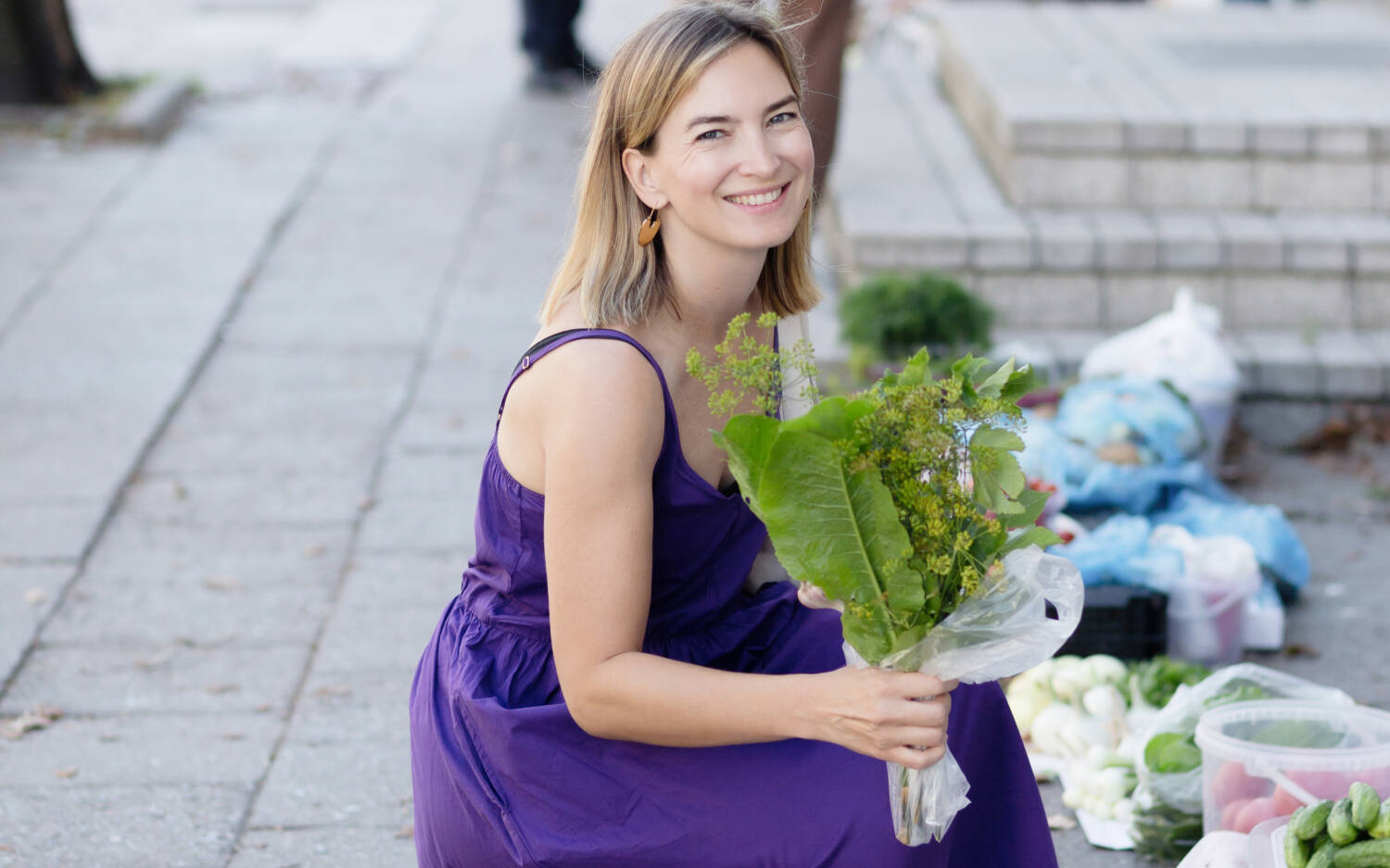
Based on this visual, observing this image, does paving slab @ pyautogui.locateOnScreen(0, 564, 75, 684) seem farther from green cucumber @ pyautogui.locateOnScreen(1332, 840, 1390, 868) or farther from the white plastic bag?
the white plastic bag

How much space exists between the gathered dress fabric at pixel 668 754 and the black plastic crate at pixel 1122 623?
1254 mm

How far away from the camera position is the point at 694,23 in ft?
7.38

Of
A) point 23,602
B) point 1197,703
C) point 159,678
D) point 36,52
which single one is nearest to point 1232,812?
point 1197,703

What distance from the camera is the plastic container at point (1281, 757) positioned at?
2.59m

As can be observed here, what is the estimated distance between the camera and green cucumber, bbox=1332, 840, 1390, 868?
7.23ft

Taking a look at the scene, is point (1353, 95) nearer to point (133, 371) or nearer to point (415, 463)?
point (415, 463)

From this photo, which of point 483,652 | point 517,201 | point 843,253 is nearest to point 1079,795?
point 483,652

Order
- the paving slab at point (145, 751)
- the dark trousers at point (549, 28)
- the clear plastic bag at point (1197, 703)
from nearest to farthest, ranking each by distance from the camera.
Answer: the clear plastic bag at point (1197, 703) → the paving slab at point (145, 751) → the dark trousers at point (549, 28)

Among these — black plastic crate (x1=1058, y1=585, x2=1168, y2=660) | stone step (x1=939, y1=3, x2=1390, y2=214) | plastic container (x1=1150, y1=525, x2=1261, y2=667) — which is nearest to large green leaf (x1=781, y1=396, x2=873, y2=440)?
black plastic crate (x1=1058, y1=585, x2=1168, y2=660)

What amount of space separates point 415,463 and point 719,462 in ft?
8.28

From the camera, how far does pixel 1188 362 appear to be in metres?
4.63

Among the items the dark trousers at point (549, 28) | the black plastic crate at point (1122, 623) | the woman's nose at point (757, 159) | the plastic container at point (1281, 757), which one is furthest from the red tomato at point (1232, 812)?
the dark trousers at point (549, 28)

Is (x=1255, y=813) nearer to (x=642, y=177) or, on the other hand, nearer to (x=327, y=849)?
(x=642, y=177)

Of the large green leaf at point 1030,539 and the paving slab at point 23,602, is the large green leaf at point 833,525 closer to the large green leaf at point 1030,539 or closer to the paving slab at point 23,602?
the large green leaf at point 1030,539
